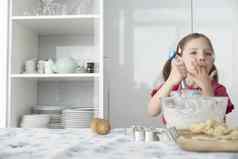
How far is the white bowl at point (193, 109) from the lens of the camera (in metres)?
0.92

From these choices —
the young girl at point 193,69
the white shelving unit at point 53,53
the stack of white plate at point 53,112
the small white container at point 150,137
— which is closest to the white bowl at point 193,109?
the small white container at point 150,137

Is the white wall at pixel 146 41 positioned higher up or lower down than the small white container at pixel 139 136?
higher up

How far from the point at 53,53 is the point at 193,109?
1523 mm

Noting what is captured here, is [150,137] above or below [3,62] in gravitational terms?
below

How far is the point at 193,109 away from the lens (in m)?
0.92

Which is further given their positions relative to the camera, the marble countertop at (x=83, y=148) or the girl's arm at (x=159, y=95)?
the girl's arm at (x=159, y=95)

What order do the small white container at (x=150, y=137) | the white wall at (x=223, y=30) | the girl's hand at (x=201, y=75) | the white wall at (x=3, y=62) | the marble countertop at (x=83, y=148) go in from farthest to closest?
the white wall at (x=223, y=30), the white wall at (x=3, y=62), the girl's hand at (x=201, y=75), the small white container at (x=150, y=137), the marble countertop at (x=83, y=148)

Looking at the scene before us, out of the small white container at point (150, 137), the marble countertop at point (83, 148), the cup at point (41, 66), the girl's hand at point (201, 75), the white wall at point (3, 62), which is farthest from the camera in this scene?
the cup at point (41, 66)

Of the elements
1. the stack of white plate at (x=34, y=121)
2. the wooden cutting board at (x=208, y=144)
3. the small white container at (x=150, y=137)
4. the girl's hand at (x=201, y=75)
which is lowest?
the stack of white plate at (x=34, y=121)

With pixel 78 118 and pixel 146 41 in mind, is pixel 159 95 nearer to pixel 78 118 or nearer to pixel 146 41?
pixel 78 118

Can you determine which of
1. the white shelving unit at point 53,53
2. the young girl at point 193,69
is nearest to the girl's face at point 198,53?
the young girl at point 193,69

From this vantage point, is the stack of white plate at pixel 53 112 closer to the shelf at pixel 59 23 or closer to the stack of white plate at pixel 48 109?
the stack of white plate at pixel 48 109

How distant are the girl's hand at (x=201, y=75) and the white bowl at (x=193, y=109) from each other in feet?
1.80

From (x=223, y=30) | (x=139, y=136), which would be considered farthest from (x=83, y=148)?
(x=223, y=30)
